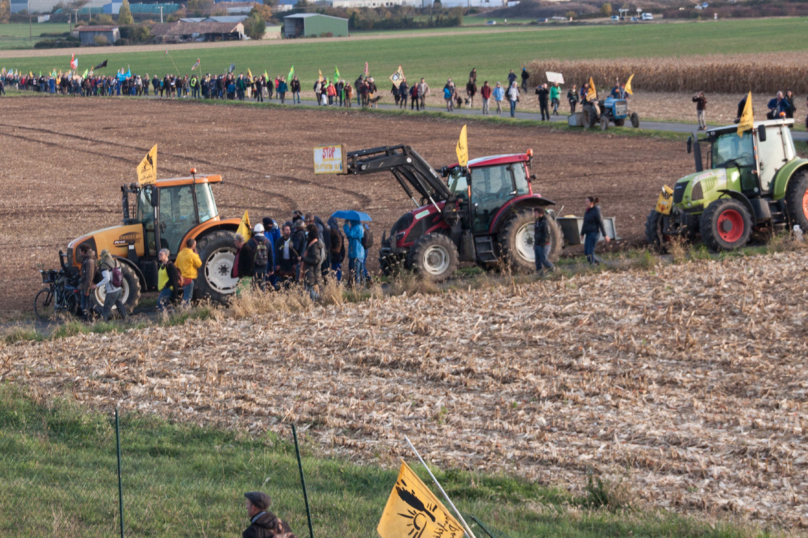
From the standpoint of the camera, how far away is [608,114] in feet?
122

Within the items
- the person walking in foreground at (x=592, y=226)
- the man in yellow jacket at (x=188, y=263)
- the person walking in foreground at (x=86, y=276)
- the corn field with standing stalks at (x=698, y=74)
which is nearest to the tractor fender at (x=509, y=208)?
the person walking in foreground at (x=592, y=226)

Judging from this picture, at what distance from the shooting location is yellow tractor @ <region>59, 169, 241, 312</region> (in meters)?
15.7

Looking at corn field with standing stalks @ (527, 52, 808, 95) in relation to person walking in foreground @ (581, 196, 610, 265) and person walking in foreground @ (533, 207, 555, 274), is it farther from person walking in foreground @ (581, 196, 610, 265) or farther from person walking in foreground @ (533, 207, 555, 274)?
person walking in foreground @ (533, 207, 555, 274)

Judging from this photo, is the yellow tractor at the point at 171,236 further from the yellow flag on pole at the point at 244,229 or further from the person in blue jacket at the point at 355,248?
the person in blue jacket at the point at 355,248

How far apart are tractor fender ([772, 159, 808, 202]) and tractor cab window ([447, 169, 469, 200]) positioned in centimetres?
618

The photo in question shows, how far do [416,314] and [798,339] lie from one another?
18.1 ft

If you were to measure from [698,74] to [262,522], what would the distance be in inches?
1947

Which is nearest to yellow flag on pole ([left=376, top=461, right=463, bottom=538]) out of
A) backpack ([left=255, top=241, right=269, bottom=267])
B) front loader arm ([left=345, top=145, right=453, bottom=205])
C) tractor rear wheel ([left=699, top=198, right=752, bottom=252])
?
backpack ([left=255, top=241, right=269, bottom=267])

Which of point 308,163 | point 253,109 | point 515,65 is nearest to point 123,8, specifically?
point 515,65

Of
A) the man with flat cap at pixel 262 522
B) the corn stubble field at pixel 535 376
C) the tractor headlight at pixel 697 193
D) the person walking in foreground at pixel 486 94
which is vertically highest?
the person walking in foreground at pixel 486 94

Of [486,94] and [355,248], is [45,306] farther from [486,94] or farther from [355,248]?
[486,94]

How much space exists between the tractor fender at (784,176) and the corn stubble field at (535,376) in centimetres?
216

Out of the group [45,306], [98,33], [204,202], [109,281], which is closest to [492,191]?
[204,202]

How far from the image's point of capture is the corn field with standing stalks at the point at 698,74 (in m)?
46.8
